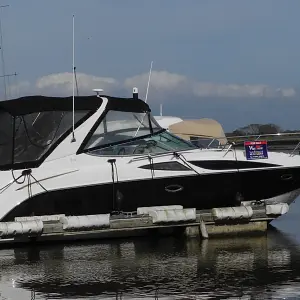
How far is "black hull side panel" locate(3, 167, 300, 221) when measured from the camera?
43.0 ft

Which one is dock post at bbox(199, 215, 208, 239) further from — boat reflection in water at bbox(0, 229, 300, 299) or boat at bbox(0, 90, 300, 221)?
boat at bbox(0, 90, 300, 221)

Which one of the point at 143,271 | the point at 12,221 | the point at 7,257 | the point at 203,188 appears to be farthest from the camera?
the point at 203,188

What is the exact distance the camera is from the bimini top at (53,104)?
13.7 m

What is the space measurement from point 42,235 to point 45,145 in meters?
1.87

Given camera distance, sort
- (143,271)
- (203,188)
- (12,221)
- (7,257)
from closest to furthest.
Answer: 1. (143,271)
2. (7,257)
3. (12,221)
4. (203,188)

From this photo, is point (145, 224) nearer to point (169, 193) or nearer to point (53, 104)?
point (169, 193)

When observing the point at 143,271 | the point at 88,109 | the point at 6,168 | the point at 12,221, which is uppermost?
the point at 88,109

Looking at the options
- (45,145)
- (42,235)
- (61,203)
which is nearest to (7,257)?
(42,235)

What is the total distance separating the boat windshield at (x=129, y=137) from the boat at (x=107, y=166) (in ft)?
0.07

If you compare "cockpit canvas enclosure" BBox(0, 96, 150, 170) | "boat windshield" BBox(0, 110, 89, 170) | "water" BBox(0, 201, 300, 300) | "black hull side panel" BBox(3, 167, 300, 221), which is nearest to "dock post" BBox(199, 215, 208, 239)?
"water" BBox(0, 201, 300, 300)

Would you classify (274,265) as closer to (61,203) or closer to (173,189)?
(173,189)

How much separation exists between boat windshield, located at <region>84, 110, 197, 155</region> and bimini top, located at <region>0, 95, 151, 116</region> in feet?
0.81

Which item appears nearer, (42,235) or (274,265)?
(274,265)

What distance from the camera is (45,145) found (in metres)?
13.5
